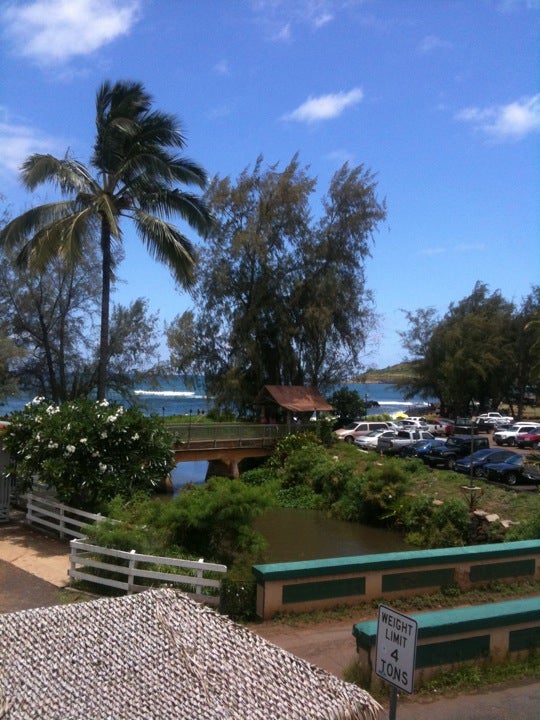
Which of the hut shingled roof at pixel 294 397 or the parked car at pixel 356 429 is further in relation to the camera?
the parked car at pixel 356 429

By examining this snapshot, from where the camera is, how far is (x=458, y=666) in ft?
29.1

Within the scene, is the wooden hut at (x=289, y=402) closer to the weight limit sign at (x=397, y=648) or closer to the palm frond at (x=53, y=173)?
the palm frond at (x=53, y=173)

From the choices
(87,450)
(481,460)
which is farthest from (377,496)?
(87,450)

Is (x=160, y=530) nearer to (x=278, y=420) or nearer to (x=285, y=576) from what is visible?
(x=285, y=576)

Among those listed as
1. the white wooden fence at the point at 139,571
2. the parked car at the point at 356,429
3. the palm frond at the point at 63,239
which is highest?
the palm frond at the point at 63,239

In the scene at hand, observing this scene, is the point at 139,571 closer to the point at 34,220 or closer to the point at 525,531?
the point at 525,531

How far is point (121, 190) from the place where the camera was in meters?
24.9

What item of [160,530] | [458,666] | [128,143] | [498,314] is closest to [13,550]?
[160,530]

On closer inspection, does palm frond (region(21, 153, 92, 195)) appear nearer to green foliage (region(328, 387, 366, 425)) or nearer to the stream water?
the stream water

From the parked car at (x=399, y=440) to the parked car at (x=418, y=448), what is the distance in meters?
0.47

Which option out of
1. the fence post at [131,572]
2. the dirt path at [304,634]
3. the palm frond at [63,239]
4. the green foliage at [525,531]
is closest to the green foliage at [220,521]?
the fence post at [131,572]

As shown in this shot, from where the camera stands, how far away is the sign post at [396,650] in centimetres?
521

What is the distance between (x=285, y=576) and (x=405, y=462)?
20.8m

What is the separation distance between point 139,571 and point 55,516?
19.2ft
